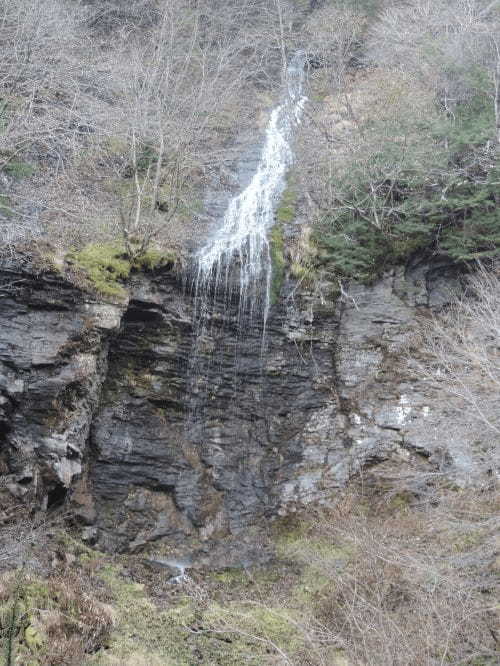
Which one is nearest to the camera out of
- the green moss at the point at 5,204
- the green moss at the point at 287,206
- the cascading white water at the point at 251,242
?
the green moss at the point at 5,204

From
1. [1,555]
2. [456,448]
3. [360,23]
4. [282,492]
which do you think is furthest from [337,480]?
[360,23]

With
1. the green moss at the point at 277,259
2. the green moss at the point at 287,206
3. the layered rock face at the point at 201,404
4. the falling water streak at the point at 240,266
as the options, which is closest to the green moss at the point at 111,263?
the layered rock face at the point at 201,404

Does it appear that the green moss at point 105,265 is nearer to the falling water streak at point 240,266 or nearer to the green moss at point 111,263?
the green moss at point 111,263

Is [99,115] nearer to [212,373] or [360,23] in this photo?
[212,373]

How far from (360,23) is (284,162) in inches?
346

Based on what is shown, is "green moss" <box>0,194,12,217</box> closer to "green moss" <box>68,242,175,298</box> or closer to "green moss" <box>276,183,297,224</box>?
"green moss" <box>68,242,175,298</box>

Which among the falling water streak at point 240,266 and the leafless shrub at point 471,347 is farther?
the falling water streak at point 240,266

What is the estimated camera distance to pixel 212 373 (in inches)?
→ 448

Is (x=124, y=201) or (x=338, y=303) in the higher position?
(x=124, y=201)

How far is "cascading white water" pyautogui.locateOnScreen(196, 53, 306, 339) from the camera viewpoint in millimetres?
11758

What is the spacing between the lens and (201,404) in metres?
11.3

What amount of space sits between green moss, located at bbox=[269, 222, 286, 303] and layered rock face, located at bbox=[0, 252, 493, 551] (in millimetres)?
212

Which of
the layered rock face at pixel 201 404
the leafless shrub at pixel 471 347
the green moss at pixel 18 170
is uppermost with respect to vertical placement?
the green moss at pixel 18 170

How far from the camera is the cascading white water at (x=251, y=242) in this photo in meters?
11.8
